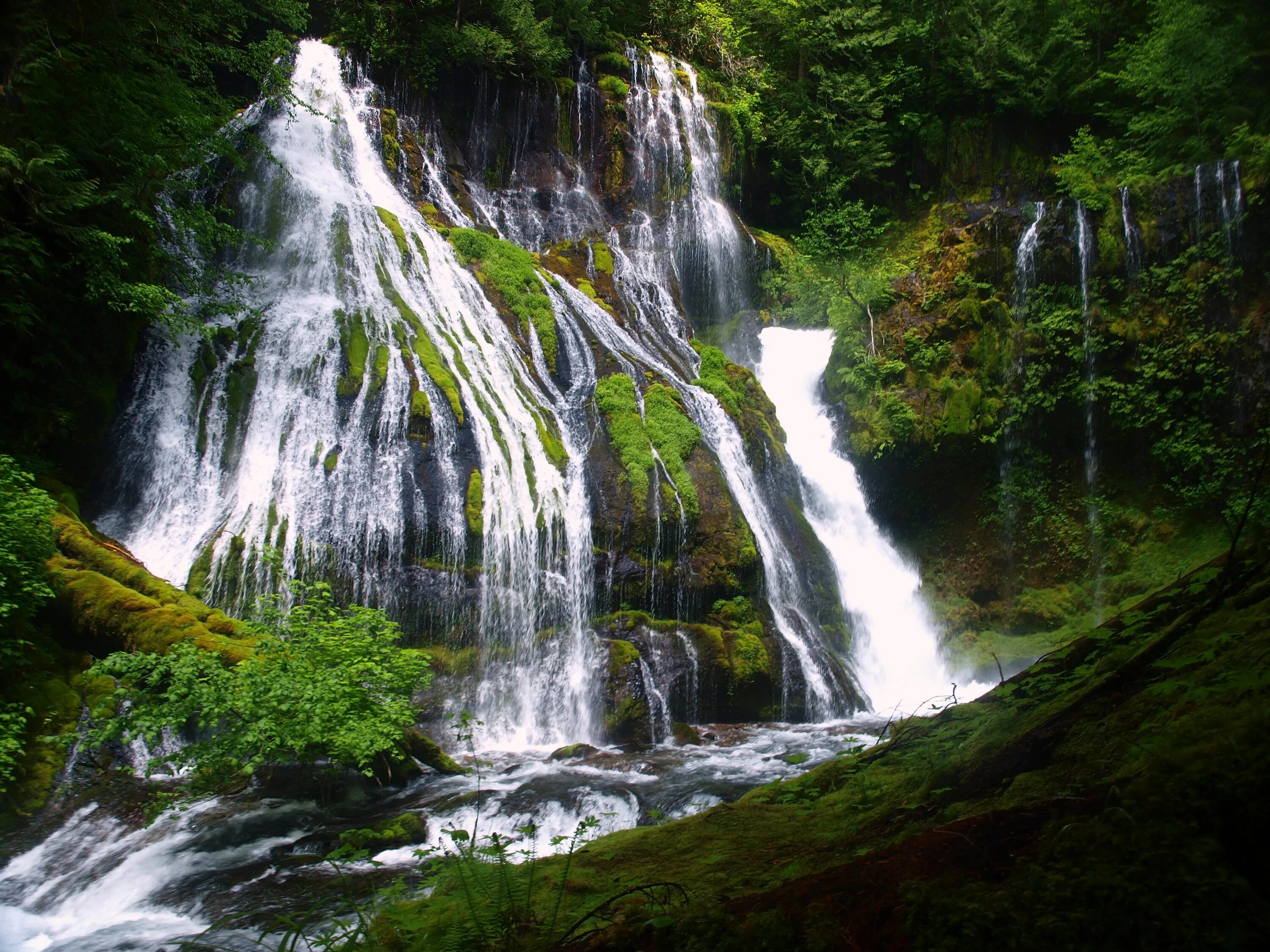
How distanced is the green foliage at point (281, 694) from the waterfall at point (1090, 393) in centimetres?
→ 1359

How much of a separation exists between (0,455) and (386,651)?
3820 mm

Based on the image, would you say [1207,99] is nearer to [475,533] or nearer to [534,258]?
[534,258]

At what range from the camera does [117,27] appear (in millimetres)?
9688

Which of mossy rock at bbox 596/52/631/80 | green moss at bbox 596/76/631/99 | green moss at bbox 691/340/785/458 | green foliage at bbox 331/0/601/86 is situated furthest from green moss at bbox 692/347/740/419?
green foliage at bbox 331/0/601/86

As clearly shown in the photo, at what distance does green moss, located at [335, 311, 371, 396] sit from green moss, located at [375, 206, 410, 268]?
201 cm

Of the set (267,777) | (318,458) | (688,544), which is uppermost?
(318,458)

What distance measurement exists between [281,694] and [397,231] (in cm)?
1105

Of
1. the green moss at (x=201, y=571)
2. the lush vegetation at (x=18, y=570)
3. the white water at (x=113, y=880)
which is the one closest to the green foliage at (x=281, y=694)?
the white water at (x=113, y=880)

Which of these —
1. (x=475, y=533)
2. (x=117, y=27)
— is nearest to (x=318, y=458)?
(x=475, y=533)

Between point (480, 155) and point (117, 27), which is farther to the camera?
point (480, 155)

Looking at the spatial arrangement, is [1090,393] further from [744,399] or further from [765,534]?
[765,534]

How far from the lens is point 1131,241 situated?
46.3 ft

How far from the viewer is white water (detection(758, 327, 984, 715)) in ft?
41.7

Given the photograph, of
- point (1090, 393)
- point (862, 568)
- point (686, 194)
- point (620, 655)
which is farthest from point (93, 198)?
point (1090, 393)
